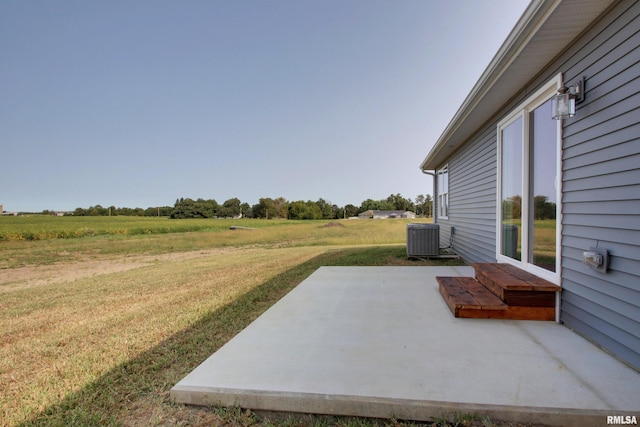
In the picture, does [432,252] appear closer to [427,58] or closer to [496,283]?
[496,283]

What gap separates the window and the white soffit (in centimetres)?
372

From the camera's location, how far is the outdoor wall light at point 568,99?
6.77 feet

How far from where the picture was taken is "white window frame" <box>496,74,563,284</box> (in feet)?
7.63

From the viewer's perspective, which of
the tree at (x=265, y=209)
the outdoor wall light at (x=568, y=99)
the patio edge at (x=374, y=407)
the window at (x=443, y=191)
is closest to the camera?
the patio edge at (x=374, y=407)

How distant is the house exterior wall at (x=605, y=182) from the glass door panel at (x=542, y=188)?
0.23 metres

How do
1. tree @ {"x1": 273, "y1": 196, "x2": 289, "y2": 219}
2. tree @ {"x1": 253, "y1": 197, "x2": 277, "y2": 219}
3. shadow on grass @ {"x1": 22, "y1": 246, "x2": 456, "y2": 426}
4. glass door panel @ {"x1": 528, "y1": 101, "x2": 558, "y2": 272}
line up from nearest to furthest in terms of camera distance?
1. shadow on grass @ {"x1": 22, "y1": 246, "x2": 456, "y2": 426}
2. glass door panel @ {"x1": 528, "y1": 101, "x2": 558, "y2": 272}
3. tree @ {"x1": 253, "y1": 197, "x2": 277, "y2": 219}
4. tree @ {"x1": 273, "y1": 196, "x2": 289, "y2": 219}

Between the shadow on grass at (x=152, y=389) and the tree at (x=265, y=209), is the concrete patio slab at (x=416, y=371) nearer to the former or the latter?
the shadow on grass at (x=152, y=389)

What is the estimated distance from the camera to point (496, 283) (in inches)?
100

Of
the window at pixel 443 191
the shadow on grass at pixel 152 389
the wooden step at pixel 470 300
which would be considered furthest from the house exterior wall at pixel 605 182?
the window at pixel 443 191

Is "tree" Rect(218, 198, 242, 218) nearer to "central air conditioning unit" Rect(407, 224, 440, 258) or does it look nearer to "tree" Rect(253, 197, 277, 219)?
"tree" Rect(253, 197, 277, 219)

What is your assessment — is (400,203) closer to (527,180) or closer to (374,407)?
(527,180)

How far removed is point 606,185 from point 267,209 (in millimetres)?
61723

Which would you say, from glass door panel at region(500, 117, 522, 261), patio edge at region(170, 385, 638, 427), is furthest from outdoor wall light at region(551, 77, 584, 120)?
patio edge at region(170, 385, 638, 427)

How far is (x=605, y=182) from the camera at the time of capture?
183 centimetres
